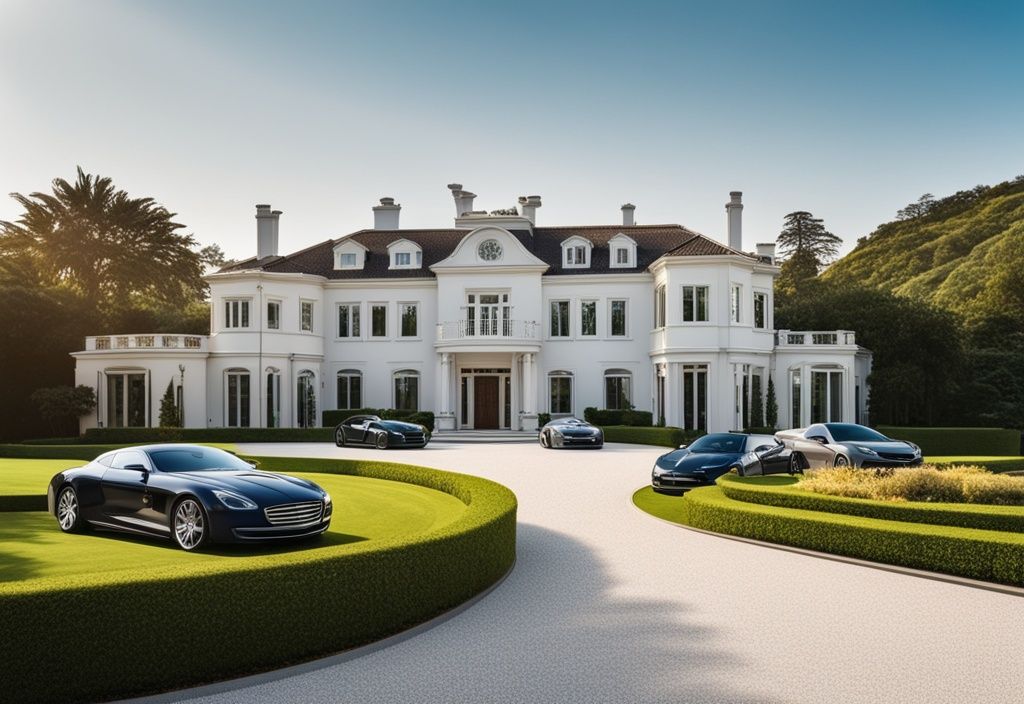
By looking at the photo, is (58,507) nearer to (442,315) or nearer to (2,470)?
(2,470)

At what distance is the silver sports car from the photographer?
1839 cm

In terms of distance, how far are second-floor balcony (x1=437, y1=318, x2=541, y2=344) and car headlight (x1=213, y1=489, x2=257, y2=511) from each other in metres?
28.7

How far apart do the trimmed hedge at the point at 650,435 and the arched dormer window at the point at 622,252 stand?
30.7 feet

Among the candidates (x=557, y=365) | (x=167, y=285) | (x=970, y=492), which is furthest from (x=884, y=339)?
(x=167, y=285)

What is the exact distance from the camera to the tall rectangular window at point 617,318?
130 feet

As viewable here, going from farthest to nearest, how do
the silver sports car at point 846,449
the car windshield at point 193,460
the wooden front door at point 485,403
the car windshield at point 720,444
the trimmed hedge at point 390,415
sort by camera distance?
the wooden front door at point 485,403 < the trimmed hedge at point 390,415 < the silver sports car at point 846,449 < the car windshield at point 720,444 < the car windshield at point 193,460

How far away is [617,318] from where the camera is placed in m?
39.7

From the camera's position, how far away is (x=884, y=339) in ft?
135

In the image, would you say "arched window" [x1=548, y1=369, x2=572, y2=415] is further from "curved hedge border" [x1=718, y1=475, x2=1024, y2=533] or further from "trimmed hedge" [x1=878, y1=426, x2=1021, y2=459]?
"curved hedge border" [x1=718, y1=475, x2=1024, y2=533]

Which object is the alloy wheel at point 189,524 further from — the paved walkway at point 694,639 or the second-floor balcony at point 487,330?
the second-floor balcony at point 487,330

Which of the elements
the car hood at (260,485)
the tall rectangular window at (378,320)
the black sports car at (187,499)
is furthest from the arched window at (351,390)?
the car hood at (260,485)

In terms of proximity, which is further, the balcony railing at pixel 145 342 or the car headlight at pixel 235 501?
the balcony railing at pixel 145 342

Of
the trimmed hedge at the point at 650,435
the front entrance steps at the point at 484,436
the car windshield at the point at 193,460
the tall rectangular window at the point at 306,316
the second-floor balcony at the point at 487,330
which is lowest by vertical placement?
the front entrance steps at the point at 484,436

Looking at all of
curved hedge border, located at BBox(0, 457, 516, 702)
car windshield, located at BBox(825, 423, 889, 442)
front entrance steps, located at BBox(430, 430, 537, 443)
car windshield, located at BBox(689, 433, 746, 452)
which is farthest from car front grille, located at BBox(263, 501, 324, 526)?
front entrance steps, located at BBox(430, 430, 537, 443)
